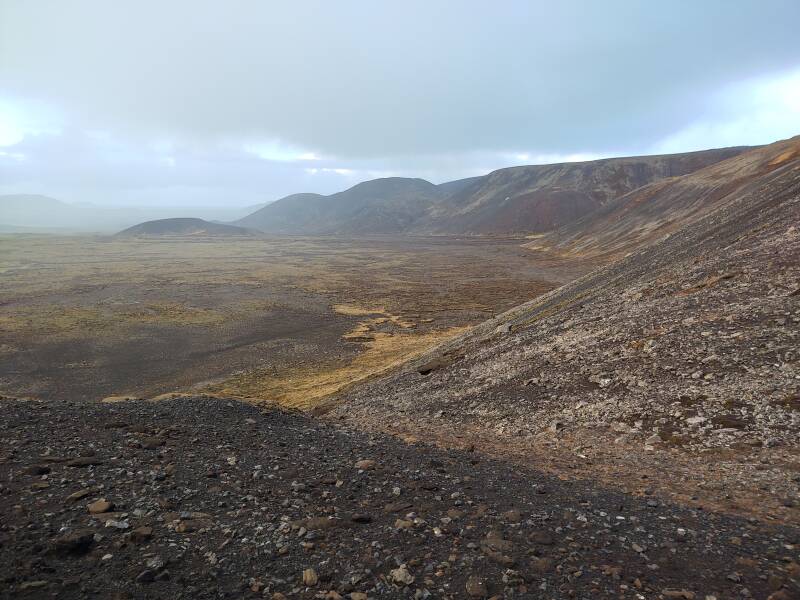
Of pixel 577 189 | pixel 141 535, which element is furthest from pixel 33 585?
pixel 577 189

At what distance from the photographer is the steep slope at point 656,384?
988cm

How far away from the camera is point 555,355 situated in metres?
17.5

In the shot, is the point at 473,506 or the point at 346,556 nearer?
the point at 346,556

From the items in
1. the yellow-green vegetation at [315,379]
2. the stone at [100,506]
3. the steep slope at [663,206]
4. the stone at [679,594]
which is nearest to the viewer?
the stone at [679,594]

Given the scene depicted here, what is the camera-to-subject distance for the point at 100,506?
7.07m

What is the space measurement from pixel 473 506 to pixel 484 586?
2.30 metres

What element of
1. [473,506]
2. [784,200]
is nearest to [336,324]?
[784,200]

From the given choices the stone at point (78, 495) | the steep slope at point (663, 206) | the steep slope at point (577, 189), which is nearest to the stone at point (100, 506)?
the stone at point (78, 495)

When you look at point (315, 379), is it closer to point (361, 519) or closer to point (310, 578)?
point (361, 519)

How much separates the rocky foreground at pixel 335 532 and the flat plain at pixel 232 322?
13.6m

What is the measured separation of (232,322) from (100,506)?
40.1m

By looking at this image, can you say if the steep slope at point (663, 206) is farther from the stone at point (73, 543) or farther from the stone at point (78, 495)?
the stone at point (73, 543)

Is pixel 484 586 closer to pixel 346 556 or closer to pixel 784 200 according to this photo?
pixel 346 556

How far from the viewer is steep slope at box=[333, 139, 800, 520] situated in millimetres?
9883
